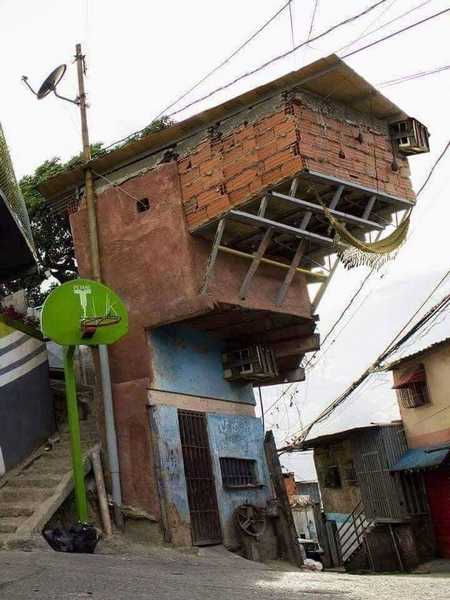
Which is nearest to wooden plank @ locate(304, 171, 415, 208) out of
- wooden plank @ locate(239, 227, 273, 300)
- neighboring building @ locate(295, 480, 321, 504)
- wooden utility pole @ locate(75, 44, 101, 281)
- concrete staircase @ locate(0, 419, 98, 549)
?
wooden plank @ locate(239, 227, 273, 300)

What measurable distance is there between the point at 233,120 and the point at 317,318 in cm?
454

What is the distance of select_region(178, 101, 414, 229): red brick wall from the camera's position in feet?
39.7

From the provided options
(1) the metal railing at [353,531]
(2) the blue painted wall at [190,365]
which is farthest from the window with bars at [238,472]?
(1) the metal railing at [353,531]

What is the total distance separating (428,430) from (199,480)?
45.0 feet

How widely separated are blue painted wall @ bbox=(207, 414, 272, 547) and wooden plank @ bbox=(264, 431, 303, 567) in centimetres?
15

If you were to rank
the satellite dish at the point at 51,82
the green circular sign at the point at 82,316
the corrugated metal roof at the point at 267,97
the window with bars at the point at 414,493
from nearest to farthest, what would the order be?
1. the green circular sign at the point at 82,316
2. the corrugated metal roof at the point at 267,97
3. the satellite dish at the point at 51,82
4. the window with bars at the point at 414,493

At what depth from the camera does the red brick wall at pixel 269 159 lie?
12.1m

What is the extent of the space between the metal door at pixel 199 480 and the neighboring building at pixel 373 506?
12658 millimetres

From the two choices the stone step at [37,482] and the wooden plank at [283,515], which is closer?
the stone step at [37,482]

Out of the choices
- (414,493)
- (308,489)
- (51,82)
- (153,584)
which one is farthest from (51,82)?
(308,489)

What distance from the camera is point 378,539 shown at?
23562mm

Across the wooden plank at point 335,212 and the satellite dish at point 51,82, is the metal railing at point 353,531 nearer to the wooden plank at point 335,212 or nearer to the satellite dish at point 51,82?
the wooden plank at point 335,212

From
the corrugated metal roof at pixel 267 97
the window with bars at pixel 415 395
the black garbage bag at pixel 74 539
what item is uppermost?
the corrugated metal roof at pixel 267 97

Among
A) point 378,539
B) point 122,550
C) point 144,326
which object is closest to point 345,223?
point 144,326
